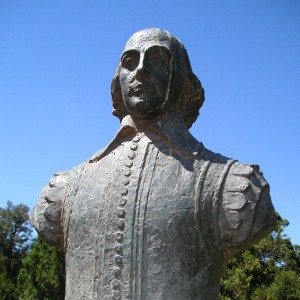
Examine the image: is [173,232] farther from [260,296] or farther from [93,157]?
[260,296]

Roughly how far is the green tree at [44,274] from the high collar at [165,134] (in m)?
18.5

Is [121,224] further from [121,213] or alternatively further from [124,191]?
[124,191]

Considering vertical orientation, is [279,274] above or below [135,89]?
above

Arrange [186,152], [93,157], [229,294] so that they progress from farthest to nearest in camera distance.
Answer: [229,294], [93,157], [186,152]

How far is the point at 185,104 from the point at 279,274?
72.0 ft

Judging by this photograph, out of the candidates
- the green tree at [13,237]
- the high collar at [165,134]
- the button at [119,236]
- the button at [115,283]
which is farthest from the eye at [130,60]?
the green tree at [13,237]

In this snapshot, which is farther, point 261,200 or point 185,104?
point 185,104

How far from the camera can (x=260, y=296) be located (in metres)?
22.2

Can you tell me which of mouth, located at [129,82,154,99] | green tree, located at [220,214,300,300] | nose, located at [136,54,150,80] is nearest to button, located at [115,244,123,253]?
mouth, located at [129,82,154,99]

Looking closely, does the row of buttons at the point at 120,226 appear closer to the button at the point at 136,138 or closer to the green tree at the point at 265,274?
the button at the point at 136,138

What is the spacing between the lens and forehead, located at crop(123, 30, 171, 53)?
12.5 feet

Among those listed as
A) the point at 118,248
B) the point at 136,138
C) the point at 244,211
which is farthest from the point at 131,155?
the point at 244,211

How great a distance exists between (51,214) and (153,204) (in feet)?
2.86

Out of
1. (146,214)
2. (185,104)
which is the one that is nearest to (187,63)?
(185,104)
